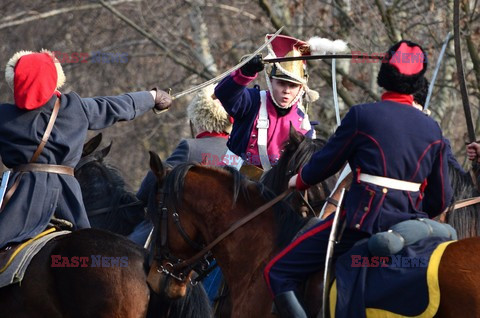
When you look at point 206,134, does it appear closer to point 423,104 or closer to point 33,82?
point 423,104

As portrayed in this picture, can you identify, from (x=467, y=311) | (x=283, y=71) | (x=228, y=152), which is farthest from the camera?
(x=228, y=152)

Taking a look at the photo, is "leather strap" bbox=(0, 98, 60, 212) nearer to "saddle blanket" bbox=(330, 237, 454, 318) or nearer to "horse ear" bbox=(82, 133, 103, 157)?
"horse ear" bbox=(82, 133, 103, 157)

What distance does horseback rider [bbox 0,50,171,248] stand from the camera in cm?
670

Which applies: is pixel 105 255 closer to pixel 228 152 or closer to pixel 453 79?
pixel 228 152

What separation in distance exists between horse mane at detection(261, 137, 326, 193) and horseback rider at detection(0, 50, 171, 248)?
1132 mm

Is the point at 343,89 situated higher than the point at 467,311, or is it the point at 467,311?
the point at 467,311

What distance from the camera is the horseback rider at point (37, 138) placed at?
6703mm

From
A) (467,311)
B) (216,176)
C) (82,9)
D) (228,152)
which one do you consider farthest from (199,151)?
(82,9)

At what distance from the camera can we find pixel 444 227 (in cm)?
559

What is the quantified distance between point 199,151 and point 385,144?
3.77 metres

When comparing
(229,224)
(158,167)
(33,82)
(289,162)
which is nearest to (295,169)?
(289,162)

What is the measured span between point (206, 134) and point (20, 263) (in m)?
3.12

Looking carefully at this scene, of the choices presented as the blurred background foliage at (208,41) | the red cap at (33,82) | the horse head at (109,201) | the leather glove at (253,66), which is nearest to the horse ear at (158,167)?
the red cap at (33,82)

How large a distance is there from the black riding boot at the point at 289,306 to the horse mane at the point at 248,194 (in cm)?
57
